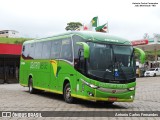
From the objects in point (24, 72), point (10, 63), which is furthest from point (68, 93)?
point (10, 63)

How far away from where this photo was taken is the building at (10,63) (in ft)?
135

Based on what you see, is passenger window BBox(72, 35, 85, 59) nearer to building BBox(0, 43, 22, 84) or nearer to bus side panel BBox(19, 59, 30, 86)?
bus side panel BBox(19, 59, 30, 86)

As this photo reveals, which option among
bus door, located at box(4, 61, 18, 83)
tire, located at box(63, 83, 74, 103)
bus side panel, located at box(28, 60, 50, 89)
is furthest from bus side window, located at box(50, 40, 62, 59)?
bus door, located at box(4, 61, 18, 83)

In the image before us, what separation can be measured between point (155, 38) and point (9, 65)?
22049mm

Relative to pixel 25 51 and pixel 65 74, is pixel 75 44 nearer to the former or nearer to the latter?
pixel 65 74

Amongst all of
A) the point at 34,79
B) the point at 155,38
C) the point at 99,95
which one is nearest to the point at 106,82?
the point at 99,95

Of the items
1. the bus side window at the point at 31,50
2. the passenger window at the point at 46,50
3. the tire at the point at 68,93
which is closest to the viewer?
the tire at the point at 68,93

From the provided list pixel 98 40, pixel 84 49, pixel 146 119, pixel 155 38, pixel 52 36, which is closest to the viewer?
pixel 146 119

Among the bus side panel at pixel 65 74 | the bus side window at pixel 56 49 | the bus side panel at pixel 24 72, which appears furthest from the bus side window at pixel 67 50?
the bus side panel at pixel 24 72

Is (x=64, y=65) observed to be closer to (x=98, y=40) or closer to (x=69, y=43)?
(x=69, y=43)

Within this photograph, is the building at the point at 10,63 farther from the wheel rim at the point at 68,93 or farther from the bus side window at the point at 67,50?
the wheel rim at the point at 68,93

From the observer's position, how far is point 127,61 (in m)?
16.1

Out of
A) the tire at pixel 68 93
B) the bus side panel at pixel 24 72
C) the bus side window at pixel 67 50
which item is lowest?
the tire at pixel 68 93

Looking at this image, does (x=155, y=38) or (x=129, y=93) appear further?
(x=155, y=38)
